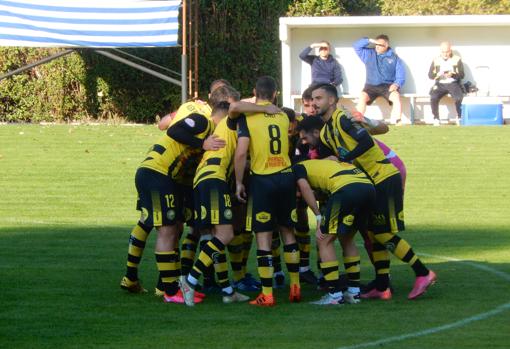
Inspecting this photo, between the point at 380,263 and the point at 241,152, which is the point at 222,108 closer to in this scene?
the point at 241,152

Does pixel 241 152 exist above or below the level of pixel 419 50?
below

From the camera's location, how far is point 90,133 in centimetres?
2288

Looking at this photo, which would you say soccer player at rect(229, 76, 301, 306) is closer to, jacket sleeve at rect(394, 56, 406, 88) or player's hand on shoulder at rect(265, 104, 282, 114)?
player's hand on shoulder at rect(265, 104, 282, 114)

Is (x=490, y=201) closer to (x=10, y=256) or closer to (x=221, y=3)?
(x=10, y=256)

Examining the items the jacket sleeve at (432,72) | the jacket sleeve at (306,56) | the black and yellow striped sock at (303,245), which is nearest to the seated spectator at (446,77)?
the jacket sleeve at (432,72)

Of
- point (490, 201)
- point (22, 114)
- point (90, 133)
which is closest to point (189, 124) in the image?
point (490, 201)

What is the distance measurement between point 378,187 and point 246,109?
1.36 m

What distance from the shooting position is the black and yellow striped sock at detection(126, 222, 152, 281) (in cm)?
987

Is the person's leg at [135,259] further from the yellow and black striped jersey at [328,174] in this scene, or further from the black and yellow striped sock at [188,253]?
the yellow and black striped jersey at [328,174]

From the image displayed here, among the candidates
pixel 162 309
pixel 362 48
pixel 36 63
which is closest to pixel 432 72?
pixel 362 48

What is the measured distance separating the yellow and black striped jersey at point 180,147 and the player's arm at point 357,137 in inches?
46.7

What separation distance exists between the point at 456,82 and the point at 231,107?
1656 cm

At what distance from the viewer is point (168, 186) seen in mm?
9711

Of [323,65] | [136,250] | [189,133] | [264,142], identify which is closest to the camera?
[264,142]
